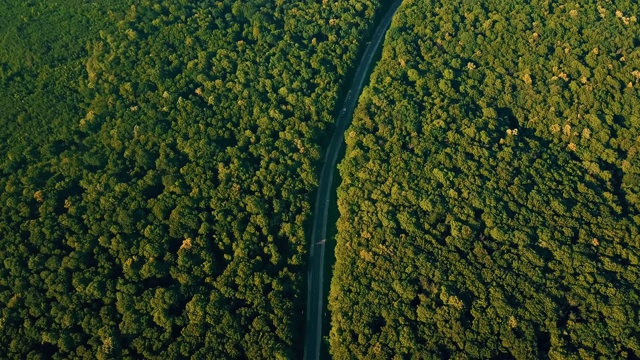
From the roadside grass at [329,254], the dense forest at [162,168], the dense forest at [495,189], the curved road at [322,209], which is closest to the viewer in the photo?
the dense forest at [162,168]

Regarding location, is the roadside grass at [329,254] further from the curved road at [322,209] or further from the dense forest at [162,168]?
the dense forest at [162,168]

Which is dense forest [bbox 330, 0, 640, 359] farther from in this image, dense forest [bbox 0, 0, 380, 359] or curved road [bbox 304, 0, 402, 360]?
dense forest [bbox 0, 0, 380, 359]

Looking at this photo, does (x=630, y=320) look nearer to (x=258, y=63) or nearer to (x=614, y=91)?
(x=614, y=91)

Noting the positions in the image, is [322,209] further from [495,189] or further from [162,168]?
[495,189]

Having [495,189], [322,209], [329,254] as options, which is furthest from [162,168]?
[495,189]

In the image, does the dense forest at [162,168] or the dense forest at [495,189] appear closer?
the dense forest at [162,168]

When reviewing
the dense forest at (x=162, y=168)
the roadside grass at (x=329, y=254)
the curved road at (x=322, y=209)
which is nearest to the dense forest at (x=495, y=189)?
the roadside grass at (x=329, y=254)

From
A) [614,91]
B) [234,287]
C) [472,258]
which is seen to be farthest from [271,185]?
[614,91]
